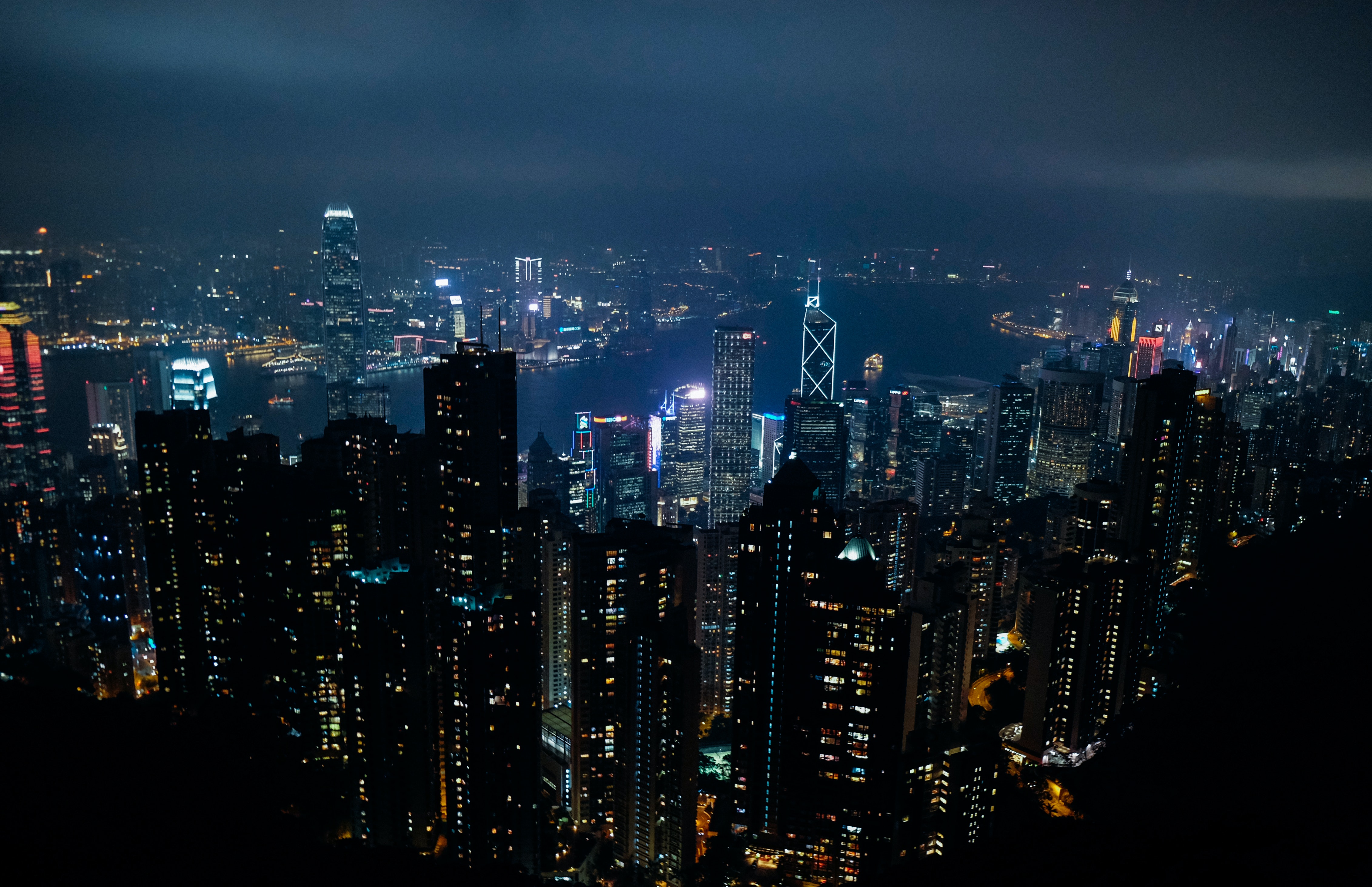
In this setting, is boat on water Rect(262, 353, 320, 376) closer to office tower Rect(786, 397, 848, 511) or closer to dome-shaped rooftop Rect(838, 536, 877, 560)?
office tower Rect(786, 397, 848, 511)

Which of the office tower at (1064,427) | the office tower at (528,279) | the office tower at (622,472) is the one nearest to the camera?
the office tower at (528,279)

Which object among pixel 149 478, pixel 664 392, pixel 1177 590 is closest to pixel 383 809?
pixel 149 478

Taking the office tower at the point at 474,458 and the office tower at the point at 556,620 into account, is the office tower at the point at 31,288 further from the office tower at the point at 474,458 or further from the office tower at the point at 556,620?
the office tower at the point at 556,620

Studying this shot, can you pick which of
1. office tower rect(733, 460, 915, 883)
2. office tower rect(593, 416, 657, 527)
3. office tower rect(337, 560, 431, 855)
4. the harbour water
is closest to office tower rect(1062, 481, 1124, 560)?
office tower rect(733, 460, 915, 883)

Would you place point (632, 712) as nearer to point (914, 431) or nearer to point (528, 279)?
point (528, 279)

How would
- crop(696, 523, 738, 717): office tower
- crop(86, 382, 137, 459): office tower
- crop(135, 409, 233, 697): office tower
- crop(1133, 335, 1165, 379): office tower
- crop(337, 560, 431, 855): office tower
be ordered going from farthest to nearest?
crop(1133, 335, 1165, 379): office tower < crop(86, 382, 137, 459): office tower < crop(696, 523, 738, 717): office tower < crop(135, 409, 233, 697): office tower < crop(337, 560, 431, 855): office tower

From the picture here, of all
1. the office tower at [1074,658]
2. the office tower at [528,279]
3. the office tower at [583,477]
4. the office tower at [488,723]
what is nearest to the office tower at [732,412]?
the office tower at [583,477]
